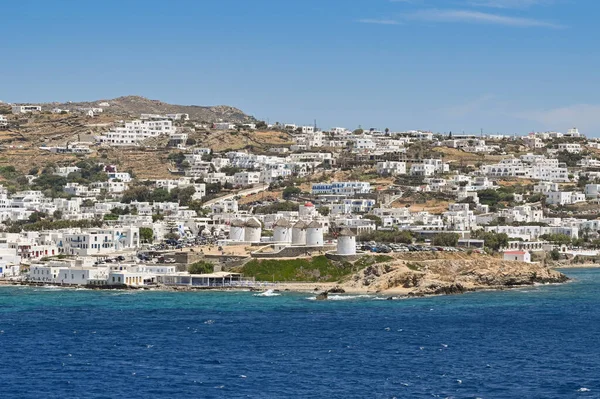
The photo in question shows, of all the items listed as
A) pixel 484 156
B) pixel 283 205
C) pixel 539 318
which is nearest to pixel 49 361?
pixel 539 318

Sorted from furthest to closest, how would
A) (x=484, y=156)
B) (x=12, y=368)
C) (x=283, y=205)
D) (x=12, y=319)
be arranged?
(x=484, y=156) → (x=283, y=205) → (x=12, y=319) → (x=12, y=368)

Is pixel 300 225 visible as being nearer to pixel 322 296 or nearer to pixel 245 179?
pixel 322 296

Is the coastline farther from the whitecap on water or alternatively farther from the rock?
the whitecap on water

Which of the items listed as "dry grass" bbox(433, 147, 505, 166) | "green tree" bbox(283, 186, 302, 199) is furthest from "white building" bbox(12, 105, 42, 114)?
"green tree" bbox(283, 186, 302, 199)

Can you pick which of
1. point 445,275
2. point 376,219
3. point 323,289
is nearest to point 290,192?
point 376,219

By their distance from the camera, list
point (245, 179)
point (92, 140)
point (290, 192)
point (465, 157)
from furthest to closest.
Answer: point (92, 140) < point (465, 157) < point (245, 179) < point (290, 192)

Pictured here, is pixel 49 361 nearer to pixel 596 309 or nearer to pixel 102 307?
pixel 102 307

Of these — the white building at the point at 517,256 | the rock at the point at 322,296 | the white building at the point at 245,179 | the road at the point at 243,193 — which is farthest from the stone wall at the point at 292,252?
the white building at the point at 245,179

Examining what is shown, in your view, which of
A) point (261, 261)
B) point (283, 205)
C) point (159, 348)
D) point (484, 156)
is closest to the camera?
point (159, 348)
